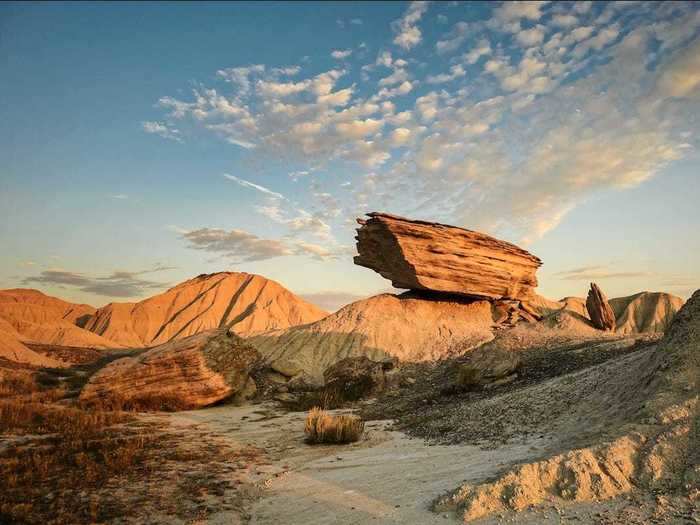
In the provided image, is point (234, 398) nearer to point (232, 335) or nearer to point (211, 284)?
point (232, 335)

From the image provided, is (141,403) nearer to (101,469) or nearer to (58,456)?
(58,456)

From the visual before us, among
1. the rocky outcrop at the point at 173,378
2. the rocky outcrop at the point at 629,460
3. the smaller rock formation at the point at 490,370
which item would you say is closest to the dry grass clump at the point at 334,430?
the rocky outcrop at the point at 629,460

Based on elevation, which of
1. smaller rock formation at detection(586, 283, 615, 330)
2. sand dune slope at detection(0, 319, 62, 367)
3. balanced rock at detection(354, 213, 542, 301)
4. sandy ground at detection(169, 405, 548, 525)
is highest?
balanced rock at detection(354, 213, 542, 301)

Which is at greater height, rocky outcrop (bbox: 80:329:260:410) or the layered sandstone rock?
the layered sandstone rock

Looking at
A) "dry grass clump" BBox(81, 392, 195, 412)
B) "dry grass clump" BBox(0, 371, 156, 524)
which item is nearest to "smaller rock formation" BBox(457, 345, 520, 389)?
"dry grass clump" BBox(0, 371, 156, 524)

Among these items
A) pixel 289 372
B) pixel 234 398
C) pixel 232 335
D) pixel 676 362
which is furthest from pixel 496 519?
pixel 289 372

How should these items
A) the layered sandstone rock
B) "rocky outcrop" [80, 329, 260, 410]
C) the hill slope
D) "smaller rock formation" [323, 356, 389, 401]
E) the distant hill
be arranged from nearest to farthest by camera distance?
"rocky outcrop" [80, 329, 260, 410], "smaller rock formation" [323, 356, 389, 401], the hill slope, the distant hill, the layered sandstone rock

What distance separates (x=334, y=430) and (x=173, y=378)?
678 centimetres

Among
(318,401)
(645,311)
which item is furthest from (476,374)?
(645,311)

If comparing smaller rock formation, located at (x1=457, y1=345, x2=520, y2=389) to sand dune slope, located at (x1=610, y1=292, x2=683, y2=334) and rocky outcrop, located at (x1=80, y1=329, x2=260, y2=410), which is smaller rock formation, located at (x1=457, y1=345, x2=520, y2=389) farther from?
sand dune slope, located at (x1=610, y1=292, x2=683, y2=334)

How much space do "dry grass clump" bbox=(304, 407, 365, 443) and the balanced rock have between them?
599 inches

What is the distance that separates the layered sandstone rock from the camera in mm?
62406

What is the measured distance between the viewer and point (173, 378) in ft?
41.7

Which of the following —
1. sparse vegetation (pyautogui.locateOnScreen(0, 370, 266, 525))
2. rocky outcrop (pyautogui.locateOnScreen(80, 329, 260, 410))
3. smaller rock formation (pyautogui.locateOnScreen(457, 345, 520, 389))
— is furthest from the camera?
rocky outcrop (pyautogui.locateOnScreen(80, 329, 260, 410))
